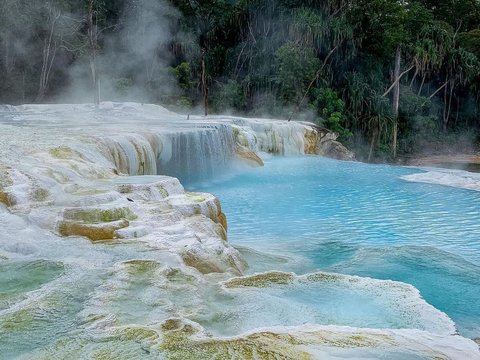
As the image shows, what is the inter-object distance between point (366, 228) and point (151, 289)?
13.0 ft

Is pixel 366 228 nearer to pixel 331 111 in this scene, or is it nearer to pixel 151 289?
pixel 151 289

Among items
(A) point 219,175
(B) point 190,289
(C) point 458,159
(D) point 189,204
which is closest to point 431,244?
(D) point 189,204

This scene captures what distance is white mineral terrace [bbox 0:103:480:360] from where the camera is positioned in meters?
2.72

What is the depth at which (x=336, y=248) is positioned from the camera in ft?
18.9

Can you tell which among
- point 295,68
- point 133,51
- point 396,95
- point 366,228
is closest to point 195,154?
point 366,228

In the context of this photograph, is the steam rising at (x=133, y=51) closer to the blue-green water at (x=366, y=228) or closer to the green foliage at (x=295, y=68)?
the green foliage at (x=295, y=68)

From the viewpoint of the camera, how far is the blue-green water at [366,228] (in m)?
4.81

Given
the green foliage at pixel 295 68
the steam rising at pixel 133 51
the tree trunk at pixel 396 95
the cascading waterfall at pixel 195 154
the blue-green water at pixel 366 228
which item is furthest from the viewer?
the steam rising at pixel 133 51

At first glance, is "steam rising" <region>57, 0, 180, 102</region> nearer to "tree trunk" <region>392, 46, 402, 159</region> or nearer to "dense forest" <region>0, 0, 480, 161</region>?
"dense forest" <region>0, 0, 480, 161</region>

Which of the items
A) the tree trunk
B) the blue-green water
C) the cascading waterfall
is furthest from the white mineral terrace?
the tree trunk

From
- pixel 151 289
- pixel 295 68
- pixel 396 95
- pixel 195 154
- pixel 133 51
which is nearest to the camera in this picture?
pixel 151 289

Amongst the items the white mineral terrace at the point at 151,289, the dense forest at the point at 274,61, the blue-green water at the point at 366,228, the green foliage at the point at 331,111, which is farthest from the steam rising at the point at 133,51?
the white mineral terrace at the point at 151,289

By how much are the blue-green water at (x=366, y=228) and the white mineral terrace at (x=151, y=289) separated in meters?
0.66

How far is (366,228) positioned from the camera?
264 inches
